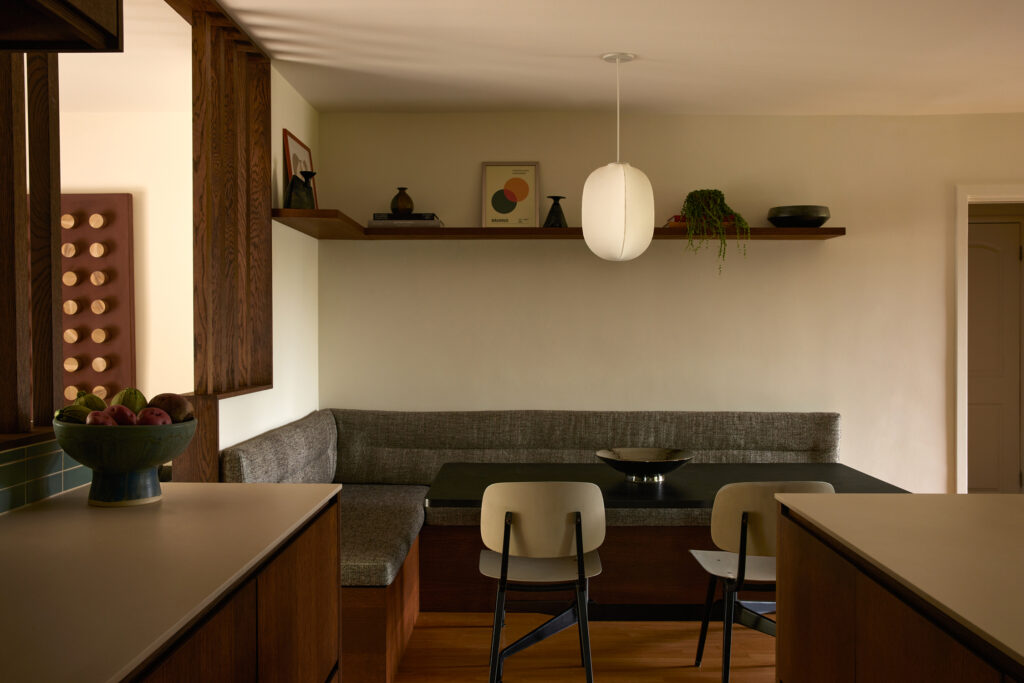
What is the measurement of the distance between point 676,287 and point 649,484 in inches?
64.9

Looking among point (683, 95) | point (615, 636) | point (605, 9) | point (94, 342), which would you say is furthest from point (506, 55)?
point (94, 342)

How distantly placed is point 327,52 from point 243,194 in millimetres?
714

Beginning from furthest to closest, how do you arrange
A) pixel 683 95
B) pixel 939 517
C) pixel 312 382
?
pixel 312 382
pixel 683 95
pixel 939 517

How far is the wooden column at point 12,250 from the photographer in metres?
1.69

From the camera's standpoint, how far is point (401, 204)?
3.93m

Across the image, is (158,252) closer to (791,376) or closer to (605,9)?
(605,9)

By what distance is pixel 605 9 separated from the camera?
279cm

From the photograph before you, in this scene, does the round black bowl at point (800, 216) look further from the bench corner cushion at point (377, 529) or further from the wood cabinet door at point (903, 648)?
the wood cabinet door at point (903, 648)

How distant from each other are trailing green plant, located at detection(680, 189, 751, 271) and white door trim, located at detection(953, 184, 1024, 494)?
4.10 ft

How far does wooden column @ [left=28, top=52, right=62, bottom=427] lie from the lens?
1.81m

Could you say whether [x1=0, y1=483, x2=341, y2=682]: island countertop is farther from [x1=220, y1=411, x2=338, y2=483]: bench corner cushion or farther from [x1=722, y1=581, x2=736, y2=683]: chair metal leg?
[x1=722, y1=581, x2=736, y2=683]: chair metal leg

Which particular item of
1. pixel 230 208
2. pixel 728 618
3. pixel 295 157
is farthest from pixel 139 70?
pixel 728 618

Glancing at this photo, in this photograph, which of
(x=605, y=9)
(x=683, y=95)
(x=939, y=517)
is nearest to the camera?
(x=939, y=517)

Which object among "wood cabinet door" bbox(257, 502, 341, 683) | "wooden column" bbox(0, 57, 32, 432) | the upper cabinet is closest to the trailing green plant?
"wood cabinet door" bbox(257, 502, 341, 683)
